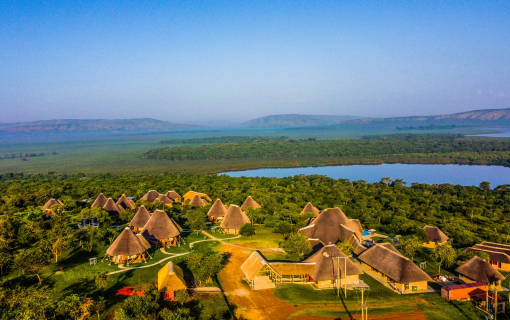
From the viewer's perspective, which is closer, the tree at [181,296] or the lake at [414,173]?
the tree at [181,296]

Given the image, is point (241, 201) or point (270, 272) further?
Result: point (241, 201)

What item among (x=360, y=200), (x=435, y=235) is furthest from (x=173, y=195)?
(x=435, y=235)

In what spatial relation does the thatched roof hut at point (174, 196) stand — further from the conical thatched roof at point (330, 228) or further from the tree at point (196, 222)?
the conical thatched roof at point (330, 228)

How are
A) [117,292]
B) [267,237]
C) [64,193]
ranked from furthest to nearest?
[64,193]
[267,237]
[117,292]

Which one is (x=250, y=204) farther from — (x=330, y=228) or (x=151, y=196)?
(x=151, y=196)

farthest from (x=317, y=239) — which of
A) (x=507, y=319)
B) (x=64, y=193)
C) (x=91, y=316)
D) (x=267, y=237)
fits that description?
(x=64, y=193)

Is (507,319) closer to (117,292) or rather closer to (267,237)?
(267,237)

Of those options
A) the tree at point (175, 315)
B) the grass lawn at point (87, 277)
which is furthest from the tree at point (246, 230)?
the tree at point (175, 315)
